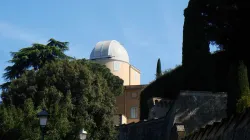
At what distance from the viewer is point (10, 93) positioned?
33438 mm

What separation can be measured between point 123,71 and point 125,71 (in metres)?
0.52

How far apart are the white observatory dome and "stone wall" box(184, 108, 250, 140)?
176 feet

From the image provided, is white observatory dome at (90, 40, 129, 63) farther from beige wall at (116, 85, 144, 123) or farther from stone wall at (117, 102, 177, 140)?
stone wall at (117, 102, 177, 140)

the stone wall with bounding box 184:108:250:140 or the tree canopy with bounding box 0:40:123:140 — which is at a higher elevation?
the tree canopy with bounding box 0:40:123:140

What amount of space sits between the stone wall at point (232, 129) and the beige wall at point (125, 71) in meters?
53.5

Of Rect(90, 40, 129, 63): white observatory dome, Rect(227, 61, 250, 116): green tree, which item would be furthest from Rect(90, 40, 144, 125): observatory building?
Rect(227, 61, 250, 116): green tree

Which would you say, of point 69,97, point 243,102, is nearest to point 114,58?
point 69,97

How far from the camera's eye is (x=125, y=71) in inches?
2591

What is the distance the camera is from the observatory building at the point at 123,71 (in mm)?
62312

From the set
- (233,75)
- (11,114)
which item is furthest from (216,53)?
(11,114)

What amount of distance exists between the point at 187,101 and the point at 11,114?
14152 mm

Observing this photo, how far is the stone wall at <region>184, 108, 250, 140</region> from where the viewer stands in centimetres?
827

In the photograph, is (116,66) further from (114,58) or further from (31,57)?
(31,57)

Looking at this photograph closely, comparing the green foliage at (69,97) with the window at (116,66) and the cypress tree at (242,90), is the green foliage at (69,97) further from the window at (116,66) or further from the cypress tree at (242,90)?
the window at (116,66)
